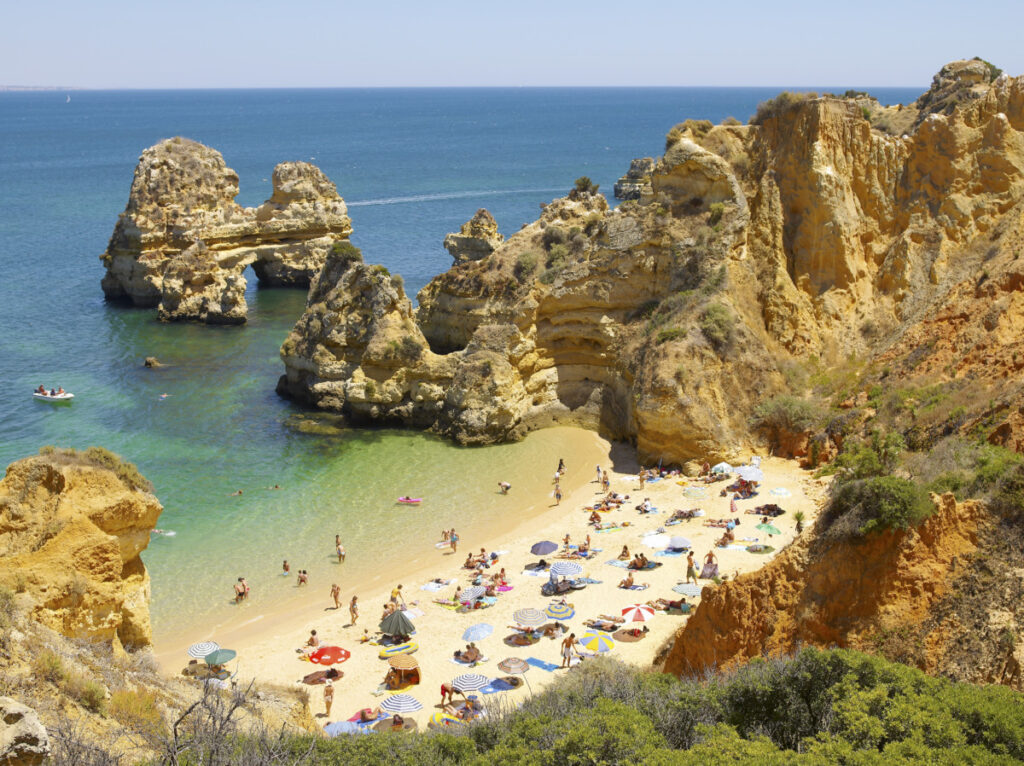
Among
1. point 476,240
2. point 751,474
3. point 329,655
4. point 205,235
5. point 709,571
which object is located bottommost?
point 329,655

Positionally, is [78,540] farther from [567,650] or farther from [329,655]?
[567,650]

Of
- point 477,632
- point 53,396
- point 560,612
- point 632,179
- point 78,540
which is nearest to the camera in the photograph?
point 78,540

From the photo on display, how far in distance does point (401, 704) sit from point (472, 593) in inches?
197

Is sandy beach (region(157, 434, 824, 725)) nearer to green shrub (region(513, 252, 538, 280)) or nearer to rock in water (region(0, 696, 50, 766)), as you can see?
green shrub (region(513, 252, 538, 280))

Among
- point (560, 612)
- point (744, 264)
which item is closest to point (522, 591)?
point (560, 612)

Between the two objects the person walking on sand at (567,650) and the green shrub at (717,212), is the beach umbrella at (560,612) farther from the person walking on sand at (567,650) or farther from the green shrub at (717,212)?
the green shrub at (717,212)

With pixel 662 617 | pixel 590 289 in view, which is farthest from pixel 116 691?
pixel 590 289

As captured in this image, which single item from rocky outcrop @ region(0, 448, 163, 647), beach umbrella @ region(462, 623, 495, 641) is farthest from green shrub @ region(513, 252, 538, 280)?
rocky outcrop @ region(0, 448, 163, 647)

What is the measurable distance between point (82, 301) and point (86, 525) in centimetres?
4556

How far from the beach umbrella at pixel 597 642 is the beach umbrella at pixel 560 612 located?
3.67 ft

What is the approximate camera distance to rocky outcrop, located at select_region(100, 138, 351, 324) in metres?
51.9

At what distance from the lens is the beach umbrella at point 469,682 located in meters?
19.0

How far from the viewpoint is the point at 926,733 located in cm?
1107

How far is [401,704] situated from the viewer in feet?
61.2
